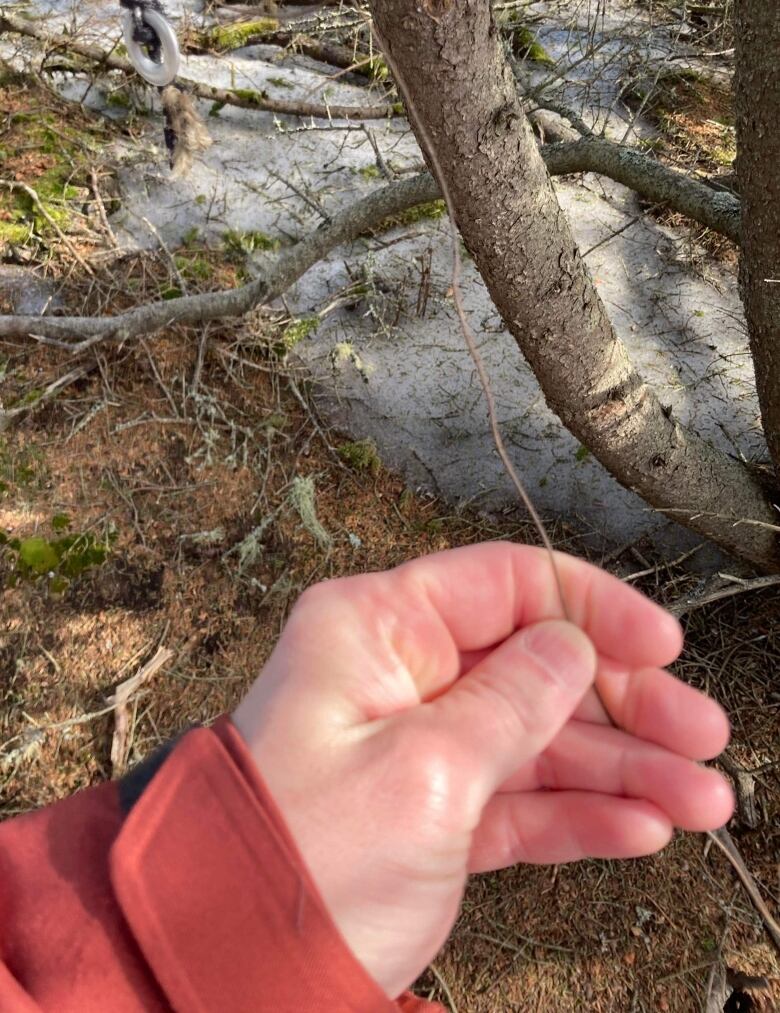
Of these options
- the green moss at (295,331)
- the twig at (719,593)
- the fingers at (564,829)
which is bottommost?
the twig at (719,593)

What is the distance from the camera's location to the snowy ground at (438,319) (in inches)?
113

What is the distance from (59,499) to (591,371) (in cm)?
199

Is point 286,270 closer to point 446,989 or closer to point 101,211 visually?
point 101,211

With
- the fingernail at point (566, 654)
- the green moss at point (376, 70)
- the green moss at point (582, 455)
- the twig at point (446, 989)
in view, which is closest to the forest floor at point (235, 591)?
the twig at point (446, 989)

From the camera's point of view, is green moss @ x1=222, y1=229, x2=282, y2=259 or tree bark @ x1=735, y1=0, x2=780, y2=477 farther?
green moss @ x1=222, y1=229, x2=282, y2=259

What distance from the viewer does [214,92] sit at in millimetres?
3807

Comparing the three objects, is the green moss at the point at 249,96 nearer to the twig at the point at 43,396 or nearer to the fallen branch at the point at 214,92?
the fallen branch at the point at 214,92

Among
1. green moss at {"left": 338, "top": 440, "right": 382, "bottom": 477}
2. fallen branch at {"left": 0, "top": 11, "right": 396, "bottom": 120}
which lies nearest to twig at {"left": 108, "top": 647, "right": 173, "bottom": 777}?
green moss at {"left": 338, "top": 440, "right": 382, "bottom": 477}

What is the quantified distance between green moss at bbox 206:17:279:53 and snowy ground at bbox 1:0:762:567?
39 cm

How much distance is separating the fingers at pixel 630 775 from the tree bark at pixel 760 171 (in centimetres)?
126

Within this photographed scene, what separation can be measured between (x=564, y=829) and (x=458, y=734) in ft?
1.49

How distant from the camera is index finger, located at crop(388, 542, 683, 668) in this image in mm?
1271

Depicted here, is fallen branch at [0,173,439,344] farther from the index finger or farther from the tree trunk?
the index finger

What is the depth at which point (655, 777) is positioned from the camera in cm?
126
